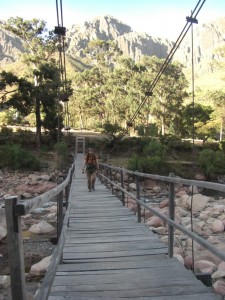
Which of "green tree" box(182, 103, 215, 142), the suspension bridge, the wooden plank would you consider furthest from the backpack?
"green tree" box(182, 103, 215, 142)

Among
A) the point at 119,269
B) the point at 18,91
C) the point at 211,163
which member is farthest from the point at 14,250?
the point at 18,91

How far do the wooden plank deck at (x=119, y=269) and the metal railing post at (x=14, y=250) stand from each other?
1.22m

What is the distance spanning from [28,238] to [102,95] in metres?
52.5

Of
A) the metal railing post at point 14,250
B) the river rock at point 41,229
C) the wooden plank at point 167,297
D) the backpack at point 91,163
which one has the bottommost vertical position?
the river rock at point 41,229

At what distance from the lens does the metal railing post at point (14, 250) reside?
6.31 feet

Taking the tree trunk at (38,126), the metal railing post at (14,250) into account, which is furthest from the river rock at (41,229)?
the tree trunk at (38,126)

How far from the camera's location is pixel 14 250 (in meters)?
1.93

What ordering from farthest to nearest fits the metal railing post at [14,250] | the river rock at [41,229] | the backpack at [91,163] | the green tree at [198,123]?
1. the green tree at [198,123]
2. the backpack at [91,163]
3. the river rock at [41,229]
4. the metal railing post at [14,250]

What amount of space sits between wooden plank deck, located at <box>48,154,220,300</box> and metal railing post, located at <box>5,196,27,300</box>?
1224 mm

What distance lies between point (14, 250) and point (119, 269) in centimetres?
216

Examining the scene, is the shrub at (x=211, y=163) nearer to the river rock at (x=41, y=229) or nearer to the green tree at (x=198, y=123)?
the green tree at (x=198, y=123)

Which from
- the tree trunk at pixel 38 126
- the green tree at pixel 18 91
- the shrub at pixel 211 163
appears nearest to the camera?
the green tree at pixel 18 91

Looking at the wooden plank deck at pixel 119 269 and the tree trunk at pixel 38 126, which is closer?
the wooden plank deck at pixel 119 269

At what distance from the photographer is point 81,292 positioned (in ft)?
10.5
